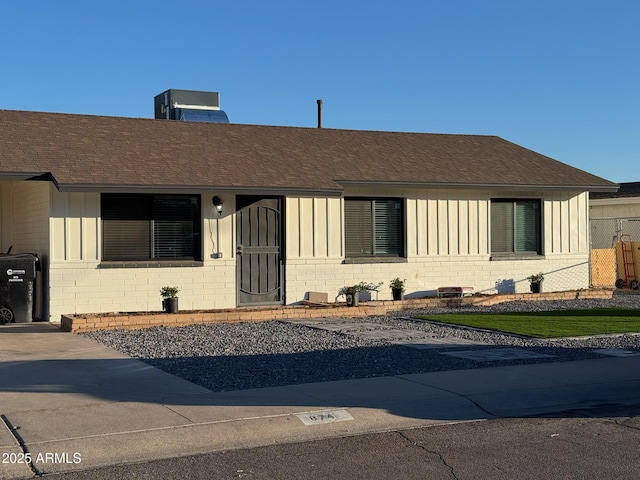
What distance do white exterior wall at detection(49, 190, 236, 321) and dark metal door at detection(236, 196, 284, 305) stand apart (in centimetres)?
60

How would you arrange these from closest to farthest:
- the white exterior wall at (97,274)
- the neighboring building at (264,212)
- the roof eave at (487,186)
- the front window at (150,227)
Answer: the white exterior wall at (97,274) → the neighboring building at (264,212) → the front window at (150,227) → the roof eave at (487,186)

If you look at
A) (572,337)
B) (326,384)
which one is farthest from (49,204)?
(572,337)

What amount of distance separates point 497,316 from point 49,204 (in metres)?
9.51

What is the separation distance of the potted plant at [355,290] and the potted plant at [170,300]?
13.1 feet

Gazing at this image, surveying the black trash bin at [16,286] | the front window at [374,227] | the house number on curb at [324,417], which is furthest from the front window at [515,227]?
the house number on curb at [324,417]

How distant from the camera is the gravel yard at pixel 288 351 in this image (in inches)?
442

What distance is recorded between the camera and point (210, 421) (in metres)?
8.45

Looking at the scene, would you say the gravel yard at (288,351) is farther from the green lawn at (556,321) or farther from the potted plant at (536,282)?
the potted plant at (536,282)

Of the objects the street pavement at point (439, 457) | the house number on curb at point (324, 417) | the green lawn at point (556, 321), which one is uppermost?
the green lawn at point (556, 321)

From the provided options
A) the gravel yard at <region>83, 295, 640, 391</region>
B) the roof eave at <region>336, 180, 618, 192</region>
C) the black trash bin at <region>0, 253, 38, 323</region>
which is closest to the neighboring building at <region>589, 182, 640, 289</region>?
the roof eave at <region>336, 180, 618, 192</region>

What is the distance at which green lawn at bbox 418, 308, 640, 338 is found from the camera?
50.5ft

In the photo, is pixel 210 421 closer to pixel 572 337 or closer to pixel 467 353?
pixel 467 353

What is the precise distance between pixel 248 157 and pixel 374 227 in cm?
346

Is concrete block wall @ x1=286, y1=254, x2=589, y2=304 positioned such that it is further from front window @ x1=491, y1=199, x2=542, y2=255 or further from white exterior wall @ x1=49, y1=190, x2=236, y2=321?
white exterior wall @ x1=49, y1=190, x2=236, y2=321
